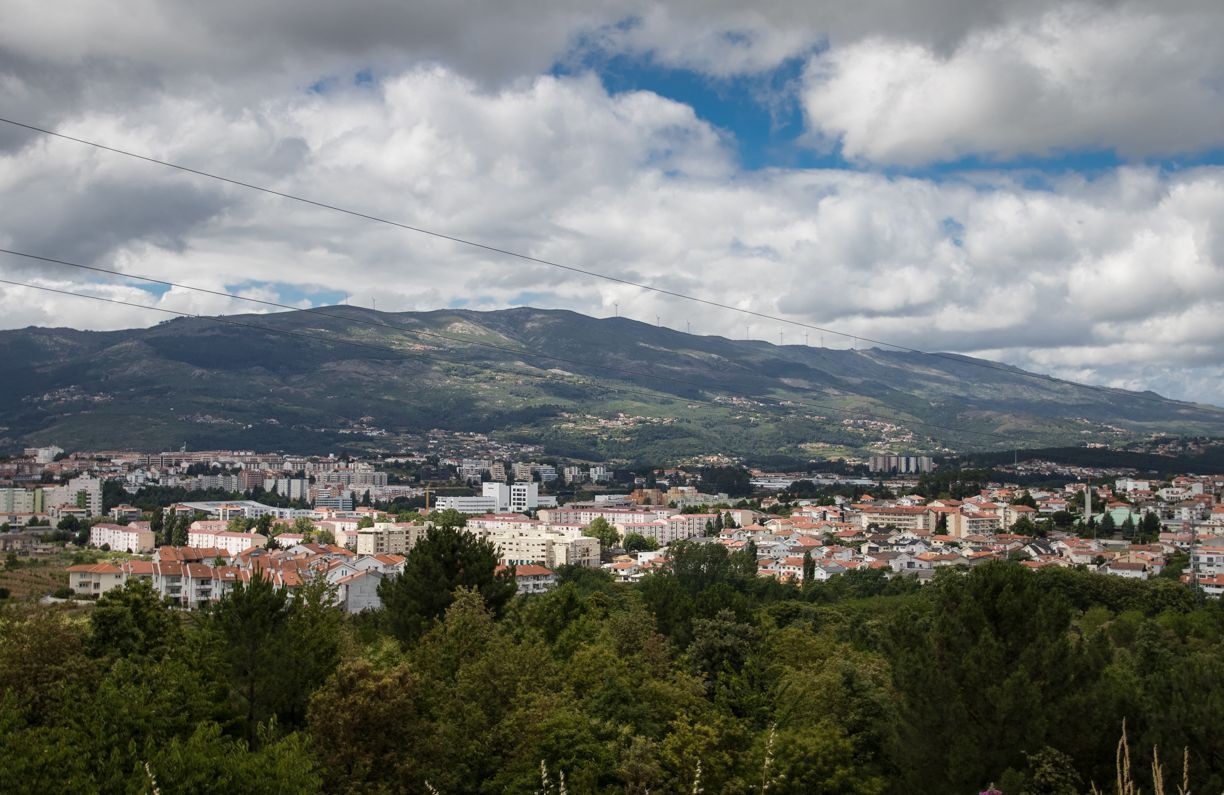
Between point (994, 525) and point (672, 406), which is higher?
point (672, 406)

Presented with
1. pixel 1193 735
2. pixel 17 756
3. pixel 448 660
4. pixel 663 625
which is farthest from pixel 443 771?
pixel 663 625

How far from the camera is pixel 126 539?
59.6 metres

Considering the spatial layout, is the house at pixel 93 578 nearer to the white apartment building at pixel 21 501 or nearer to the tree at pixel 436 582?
the tree at pixel 436 582

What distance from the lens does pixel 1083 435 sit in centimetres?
19275

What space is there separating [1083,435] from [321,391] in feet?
451

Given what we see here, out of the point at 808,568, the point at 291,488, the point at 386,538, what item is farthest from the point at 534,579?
the point at 291,488

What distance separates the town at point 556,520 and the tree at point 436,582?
2.45m

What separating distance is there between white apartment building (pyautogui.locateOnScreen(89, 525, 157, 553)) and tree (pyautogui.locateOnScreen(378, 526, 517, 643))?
42.9 m

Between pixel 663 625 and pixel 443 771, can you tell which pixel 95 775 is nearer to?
pixel 443 771

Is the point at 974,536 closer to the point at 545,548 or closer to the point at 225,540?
the point at 545,548

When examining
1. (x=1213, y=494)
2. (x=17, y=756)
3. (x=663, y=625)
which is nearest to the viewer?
(x=17, y=756)

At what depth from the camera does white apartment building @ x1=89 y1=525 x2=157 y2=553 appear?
59.4m

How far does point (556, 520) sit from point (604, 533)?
11397 mm

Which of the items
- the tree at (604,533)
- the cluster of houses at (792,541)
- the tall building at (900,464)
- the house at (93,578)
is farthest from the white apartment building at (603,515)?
the tall building at (900,464)
